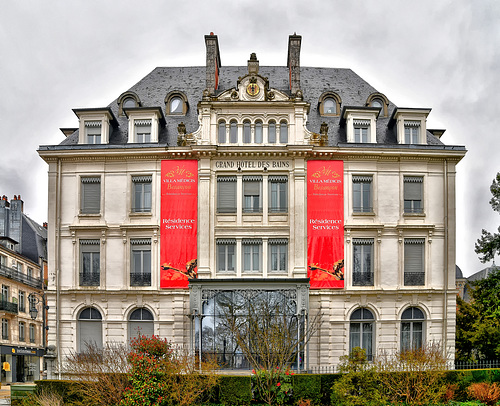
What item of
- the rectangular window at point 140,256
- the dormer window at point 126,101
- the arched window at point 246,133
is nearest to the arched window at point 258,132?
the arched window at point 246,133

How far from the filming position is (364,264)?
32.6 m

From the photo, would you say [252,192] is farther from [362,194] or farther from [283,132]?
[362,194]

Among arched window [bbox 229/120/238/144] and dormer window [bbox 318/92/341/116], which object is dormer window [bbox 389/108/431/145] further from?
arched window [bbox 229/120/238/144]

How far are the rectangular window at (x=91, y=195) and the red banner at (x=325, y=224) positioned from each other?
1208 cm

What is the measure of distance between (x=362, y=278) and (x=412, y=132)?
912cm

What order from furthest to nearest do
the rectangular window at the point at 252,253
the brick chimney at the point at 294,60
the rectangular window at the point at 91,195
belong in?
the brick chimney at the point at 294,60 < the rectangular window at the point at 91,195 < the rectangular window at the point at 252,253

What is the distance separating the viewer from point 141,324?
32.0 m

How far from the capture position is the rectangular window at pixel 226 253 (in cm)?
3228

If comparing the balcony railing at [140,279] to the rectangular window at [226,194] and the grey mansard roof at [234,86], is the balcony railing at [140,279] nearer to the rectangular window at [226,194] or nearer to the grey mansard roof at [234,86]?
the rectangular window at [226,194]

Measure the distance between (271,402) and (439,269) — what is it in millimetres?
13565

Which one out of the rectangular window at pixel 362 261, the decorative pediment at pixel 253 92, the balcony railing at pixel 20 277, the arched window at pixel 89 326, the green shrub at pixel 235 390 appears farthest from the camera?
the balcony railing at pixel 20 277

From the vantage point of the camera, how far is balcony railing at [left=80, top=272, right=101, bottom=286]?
107 ft

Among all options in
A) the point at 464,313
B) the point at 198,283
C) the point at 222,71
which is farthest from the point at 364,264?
the point at 222,71

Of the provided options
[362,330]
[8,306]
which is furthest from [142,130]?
[8,306]
